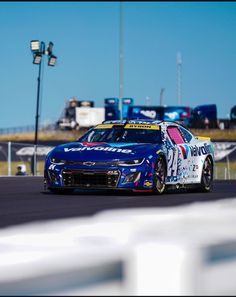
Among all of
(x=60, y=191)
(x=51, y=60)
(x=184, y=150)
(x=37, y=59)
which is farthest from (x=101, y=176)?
(x=51, y=60)

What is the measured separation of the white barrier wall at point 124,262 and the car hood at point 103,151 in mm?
10668

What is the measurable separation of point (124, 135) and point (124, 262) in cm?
1240

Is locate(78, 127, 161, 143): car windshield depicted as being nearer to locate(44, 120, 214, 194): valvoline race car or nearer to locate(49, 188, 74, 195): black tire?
locate(44, 120, 214, 194): valvoline race car

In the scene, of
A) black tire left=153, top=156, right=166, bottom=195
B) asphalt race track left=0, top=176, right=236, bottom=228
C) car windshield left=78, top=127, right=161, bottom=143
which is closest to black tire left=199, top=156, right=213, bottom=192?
car windshield left=78, top=127, right=161, bottom=143

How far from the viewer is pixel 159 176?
13914 millimetres

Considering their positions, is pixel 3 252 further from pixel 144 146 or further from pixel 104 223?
pixel 144 146

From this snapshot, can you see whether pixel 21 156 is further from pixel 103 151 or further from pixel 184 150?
pixel 103 151

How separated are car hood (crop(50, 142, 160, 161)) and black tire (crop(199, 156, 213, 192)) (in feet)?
7.10

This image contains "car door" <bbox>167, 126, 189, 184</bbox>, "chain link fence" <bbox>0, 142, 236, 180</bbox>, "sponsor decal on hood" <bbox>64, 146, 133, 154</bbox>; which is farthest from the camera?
"chain link fence" <bbox>0, 142, 236, 180</bbox>

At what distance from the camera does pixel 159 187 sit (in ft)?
46.0

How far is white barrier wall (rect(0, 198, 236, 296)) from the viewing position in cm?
210

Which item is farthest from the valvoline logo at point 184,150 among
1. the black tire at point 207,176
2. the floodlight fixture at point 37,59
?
the floodlight fixture at point 37,59

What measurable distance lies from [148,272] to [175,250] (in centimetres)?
8

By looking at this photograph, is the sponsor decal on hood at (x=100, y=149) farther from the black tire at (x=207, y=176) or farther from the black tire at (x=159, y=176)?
the black tire at (x=207, y=176)
